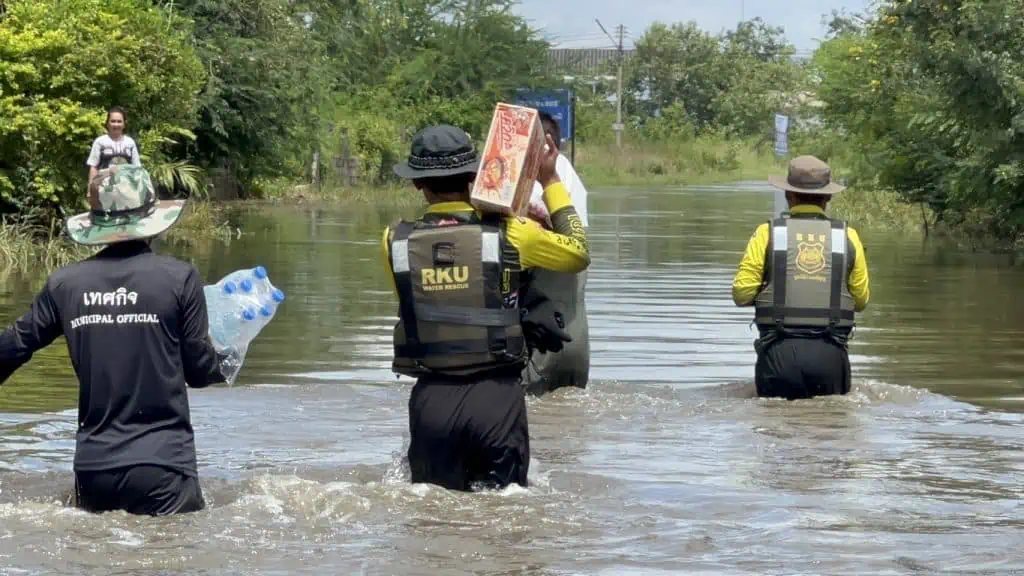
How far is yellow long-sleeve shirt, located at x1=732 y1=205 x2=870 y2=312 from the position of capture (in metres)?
10.4

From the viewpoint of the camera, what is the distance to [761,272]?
1049 centimetres

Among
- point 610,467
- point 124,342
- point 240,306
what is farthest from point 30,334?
point 610,467

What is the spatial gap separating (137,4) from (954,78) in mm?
10811

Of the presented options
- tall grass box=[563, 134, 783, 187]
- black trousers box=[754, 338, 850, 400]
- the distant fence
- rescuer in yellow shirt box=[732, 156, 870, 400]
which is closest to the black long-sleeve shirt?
rescuer in yellow shirt box=[732, 156, 870, 400]

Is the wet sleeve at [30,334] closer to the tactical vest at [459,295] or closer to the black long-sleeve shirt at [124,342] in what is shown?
the black long-sleeve shirt at [124,342]

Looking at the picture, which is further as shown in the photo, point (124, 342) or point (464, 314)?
point (464, 314)

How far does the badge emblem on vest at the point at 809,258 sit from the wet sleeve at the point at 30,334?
478 cm

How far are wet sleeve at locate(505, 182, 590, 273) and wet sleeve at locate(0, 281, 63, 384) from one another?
1736mm

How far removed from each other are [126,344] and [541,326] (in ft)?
5.31

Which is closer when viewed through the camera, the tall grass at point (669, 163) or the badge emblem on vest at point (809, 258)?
the badge emblem on vest at point (809, 258)

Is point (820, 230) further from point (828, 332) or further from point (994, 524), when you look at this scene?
point (994, 524)

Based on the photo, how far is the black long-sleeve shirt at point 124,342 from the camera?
22.3ft

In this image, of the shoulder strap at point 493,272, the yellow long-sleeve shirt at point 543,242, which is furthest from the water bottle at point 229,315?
the shoulder strap at point 493,272

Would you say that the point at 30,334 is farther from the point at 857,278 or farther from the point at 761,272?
the point at 857,278
